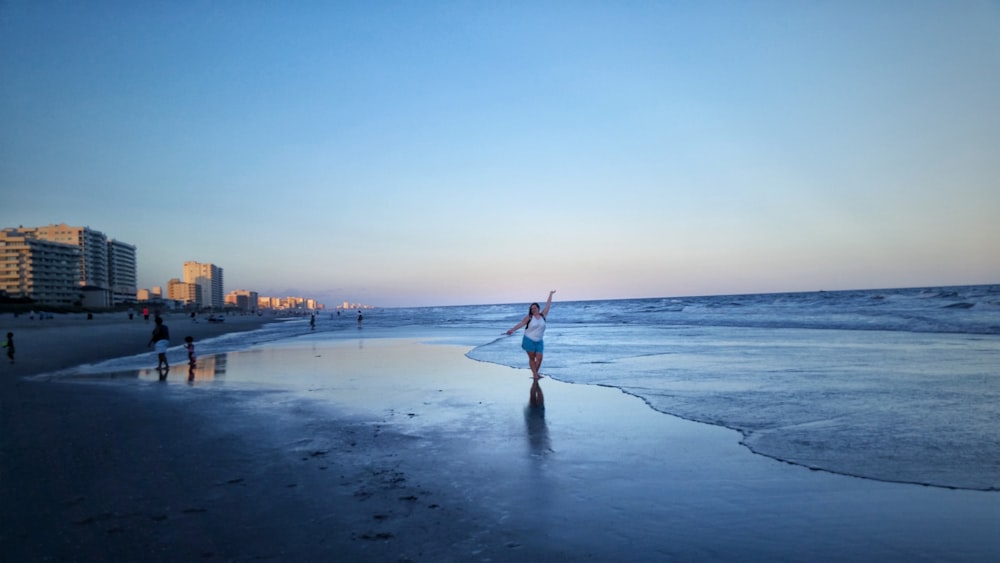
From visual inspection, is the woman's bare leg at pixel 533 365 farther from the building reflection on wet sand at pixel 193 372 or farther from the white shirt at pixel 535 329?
the building reflection on wet sand at pixel 193 372

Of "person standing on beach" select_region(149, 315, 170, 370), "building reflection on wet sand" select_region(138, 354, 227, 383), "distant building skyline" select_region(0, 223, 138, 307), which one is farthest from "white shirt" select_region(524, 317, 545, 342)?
"distant building skyline" select_region(0, 223, 138, 307)

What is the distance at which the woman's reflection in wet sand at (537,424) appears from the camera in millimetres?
6861

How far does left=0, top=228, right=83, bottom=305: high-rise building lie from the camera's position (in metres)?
119

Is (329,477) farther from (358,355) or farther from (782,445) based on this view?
(358,355)

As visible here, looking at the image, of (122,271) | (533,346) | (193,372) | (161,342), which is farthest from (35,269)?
(533,346)

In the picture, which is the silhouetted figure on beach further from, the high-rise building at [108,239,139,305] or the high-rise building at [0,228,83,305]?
the high-rise building at [108,239,139,305]

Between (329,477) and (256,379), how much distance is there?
32.1 feet

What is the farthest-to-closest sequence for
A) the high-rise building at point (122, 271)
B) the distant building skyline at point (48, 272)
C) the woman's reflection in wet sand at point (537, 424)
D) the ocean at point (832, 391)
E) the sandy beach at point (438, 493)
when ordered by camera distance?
1. the high-rise building at point (122, 271)
2. the distant building skyline at point (48, 272)
3. the woman's reflection in wet sand at point (537, 424)
4. the ocean at point (832, 391)
5. the sandy beach at point (438, 493)

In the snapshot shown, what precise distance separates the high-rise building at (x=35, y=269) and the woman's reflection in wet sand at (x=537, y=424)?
14356cm

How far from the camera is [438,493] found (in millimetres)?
5133

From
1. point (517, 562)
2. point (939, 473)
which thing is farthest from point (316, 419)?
point (939, 473)

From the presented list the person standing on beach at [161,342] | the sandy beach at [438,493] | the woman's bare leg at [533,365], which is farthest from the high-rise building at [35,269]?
the sandy beach at [438,493]

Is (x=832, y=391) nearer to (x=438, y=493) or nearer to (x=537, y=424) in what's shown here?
(x=537, y=424)

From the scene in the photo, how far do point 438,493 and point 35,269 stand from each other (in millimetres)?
156966
